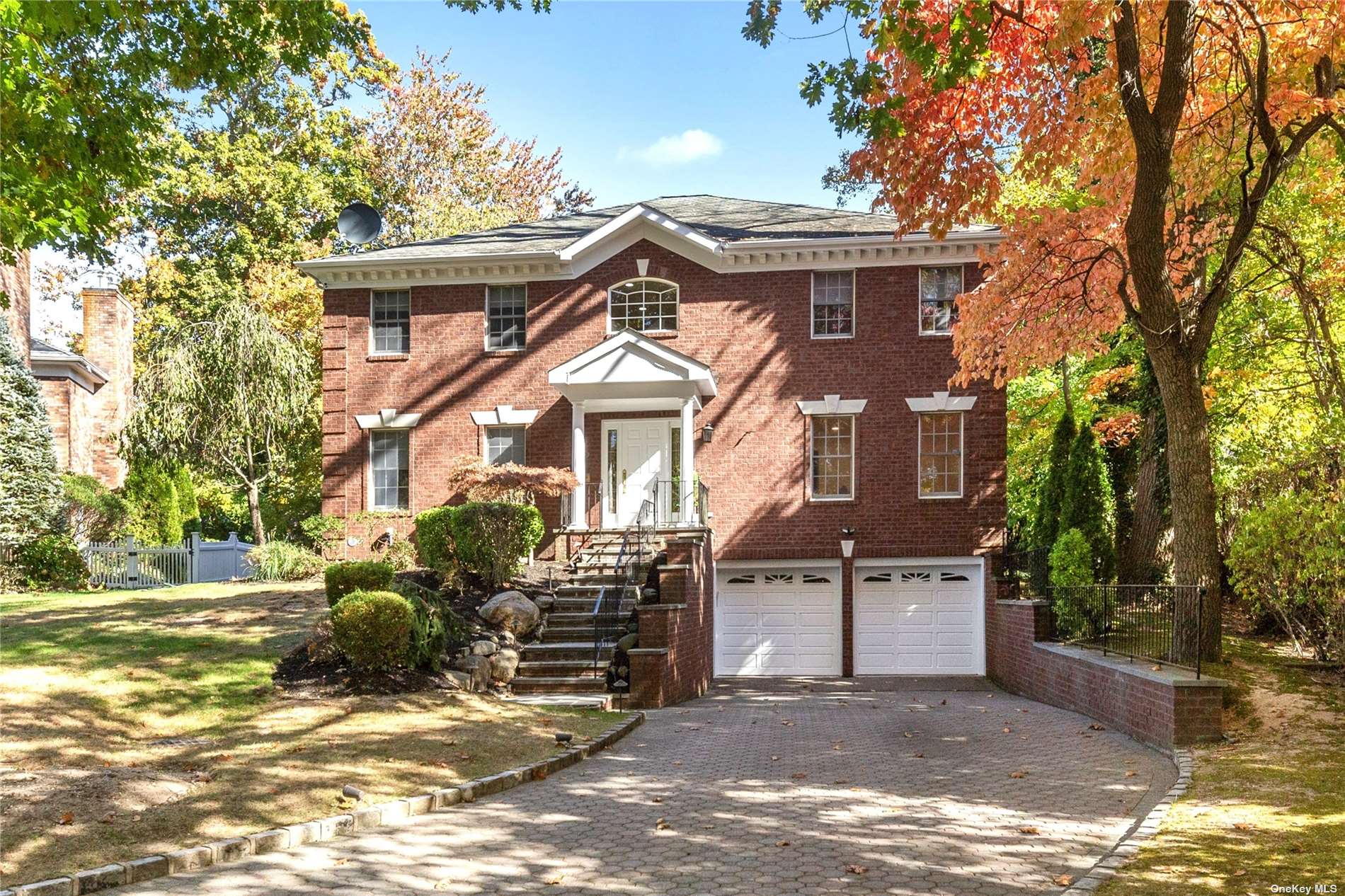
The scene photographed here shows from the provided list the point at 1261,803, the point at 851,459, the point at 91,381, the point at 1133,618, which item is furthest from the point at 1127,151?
the point at 91,381

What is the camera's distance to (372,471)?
21.9 metres

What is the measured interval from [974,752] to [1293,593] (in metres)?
5.41

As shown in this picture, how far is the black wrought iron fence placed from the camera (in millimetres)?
11445

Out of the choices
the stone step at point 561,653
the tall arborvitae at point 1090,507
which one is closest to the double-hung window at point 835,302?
the tall arborvitae at point 1090,507

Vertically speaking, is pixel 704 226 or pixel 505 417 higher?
pixel 704 226

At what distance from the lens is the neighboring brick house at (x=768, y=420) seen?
20375 mm

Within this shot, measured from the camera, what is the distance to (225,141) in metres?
32.7

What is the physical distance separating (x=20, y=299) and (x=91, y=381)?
407 cm

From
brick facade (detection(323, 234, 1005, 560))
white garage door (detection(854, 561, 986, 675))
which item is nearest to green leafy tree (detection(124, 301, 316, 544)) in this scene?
brick facade (detection(323, 234, 1005, 560))

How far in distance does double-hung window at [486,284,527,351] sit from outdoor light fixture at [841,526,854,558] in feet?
25.2

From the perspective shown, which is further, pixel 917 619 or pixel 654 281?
pixel 654 281

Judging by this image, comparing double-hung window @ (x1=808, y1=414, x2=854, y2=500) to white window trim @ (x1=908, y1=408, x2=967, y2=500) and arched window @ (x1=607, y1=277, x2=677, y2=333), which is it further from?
arched window @ (x1=607, y1=277, x2=677, y2=333)

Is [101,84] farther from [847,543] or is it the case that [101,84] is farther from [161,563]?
[847,543]

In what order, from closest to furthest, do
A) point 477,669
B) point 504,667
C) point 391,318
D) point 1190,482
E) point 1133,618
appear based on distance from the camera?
point 1190,482
point 1133,618
point 477,669
point 504,667
point 391,318
